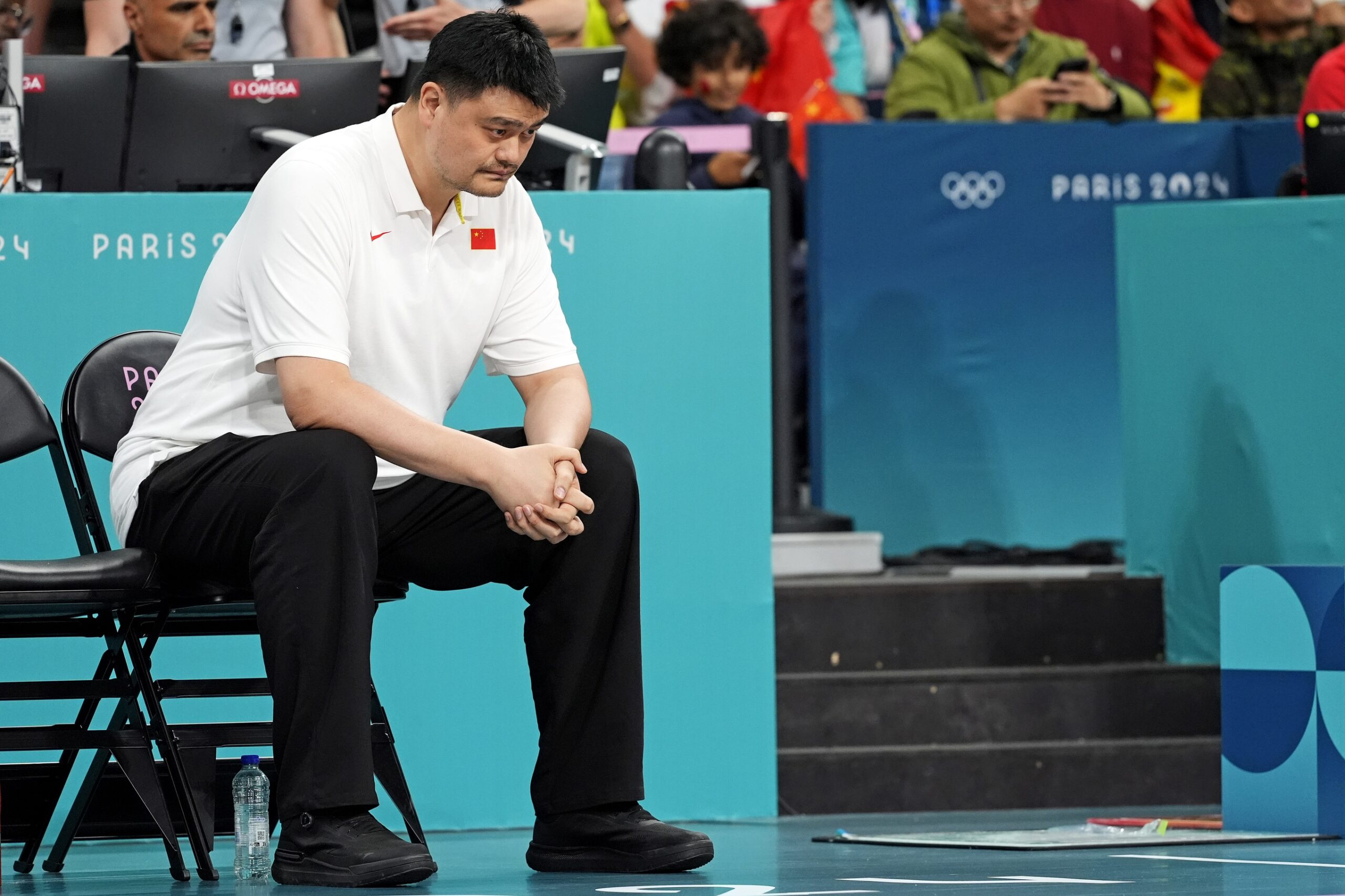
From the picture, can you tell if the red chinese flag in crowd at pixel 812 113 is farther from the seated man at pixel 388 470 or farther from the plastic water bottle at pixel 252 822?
the plastic water bottle at pixel 252 822

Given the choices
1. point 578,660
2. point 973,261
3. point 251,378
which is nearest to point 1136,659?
point 973,261

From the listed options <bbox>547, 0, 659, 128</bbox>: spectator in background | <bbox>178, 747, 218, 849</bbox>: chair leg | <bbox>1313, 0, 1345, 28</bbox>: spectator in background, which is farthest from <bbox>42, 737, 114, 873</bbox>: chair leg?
<bbox>1313, 0, 1345, 28</bbox>: spectator in background

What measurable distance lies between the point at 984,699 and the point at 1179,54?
12.1ft

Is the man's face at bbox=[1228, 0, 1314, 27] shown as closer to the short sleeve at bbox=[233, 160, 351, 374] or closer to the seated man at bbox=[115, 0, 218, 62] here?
the seated man at bbox=[115, 0, 218, 62]

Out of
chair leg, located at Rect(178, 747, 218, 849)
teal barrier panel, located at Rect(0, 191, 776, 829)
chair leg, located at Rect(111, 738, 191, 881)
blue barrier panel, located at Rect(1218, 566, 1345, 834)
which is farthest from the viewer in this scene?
teal barrier panel, located at Rect(0, 191, 776, 829)

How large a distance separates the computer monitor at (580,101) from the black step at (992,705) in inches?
52.2

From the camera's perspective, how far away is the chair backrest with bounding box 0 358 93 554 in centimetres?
338

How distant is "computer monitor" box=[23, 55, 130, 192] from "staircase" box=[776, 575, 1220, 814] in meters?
1.84

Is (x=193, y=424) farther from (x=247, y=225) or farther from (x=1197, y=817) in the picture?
(x=1197, y=817)

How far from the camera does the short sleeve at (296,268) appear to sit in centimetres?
295

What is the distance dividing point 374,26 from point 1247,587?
337 cm

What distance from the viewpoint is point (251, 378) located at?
123 inches

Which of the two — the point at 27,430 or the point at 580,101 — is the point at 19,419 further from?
the point at 580,101

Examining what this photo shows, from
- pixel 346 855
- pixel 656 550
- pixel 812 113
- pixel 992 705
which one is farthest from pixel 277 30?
pixel 346 855
